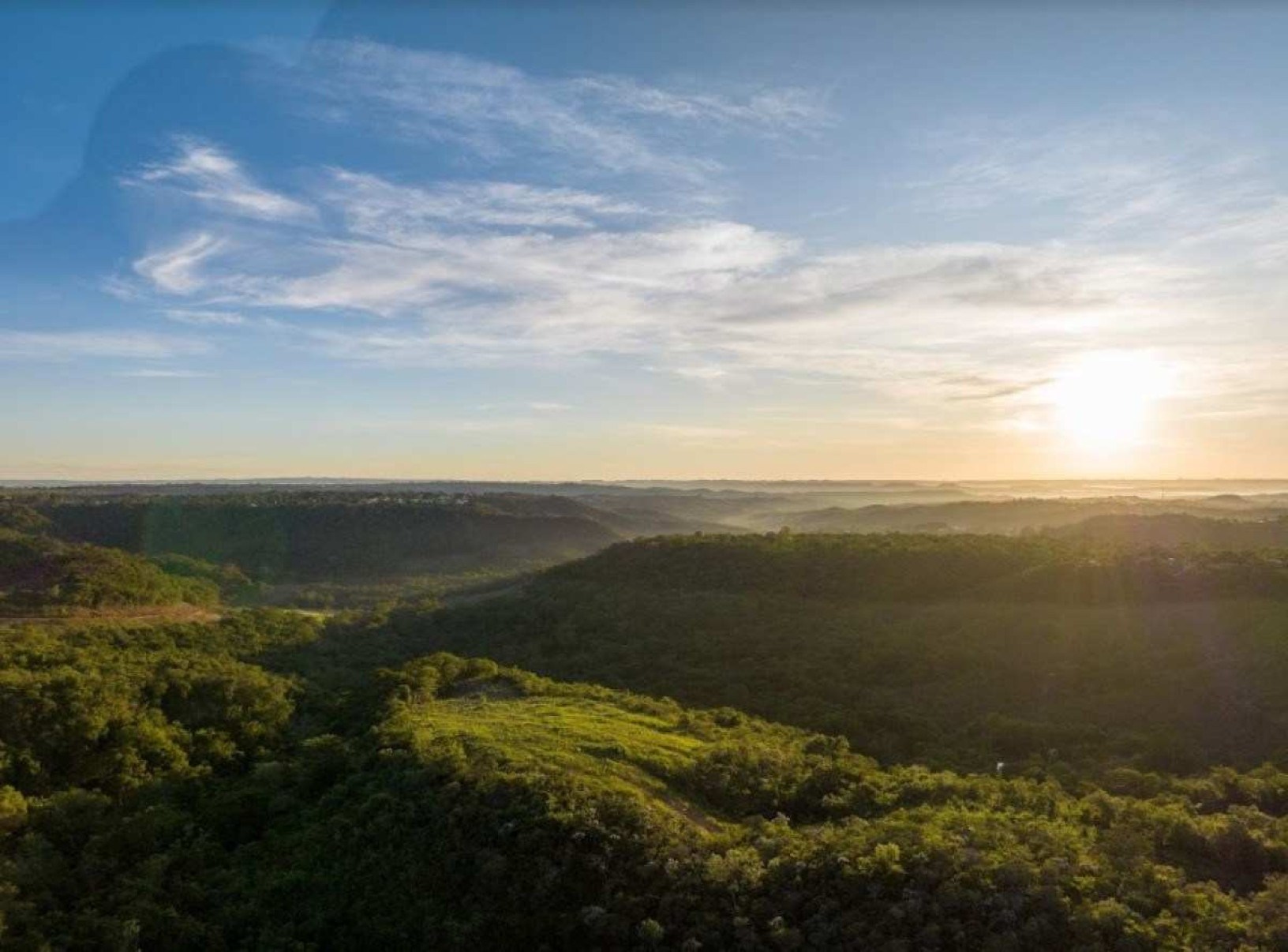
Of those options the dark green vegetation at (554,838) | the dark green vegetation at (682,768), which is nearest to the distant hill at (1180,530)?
the dark green vegetation at (682,768)

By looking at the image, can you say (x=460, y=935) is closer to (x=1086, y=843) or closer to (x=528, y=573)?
(x=1086, y=843)

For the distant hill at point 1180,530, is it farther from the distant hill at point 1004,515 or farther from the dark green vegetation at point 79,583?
the dark green vegetation at point 79,583

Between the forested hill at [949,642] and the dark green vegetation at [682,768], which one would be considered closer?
the dark green vegetation at [682,768]

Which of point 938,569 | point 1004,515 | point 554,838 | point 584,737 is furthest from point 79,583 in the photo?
point 1004,515

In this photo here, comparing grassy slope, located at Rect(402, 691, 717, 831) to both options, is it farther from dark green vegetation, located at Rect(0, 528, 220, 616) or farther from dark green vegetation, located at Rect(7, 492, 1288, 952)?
dark green vegetation, located at Rect(0, 528, 220, 616)

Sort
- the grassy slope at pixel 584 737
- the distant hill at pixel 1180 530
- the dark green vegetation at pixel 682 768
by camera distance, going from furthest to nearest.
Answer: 1. the distant hill at pixel 1180 530
2. the grassy slope at pixel 584 737
3. the dark green vegetation at pixel 682 768

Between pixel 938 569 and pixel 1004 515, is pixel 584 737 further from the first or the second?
pixel 1004 515

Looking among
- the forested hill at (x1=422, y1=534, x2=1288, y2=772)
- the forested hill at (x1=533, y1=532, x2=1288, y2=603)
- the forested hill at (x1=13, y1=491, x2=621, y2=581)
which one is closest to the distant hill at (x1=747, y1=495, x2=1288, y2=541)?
the forested hill at (x1=13, y1=491, x2=621, y2=581)
